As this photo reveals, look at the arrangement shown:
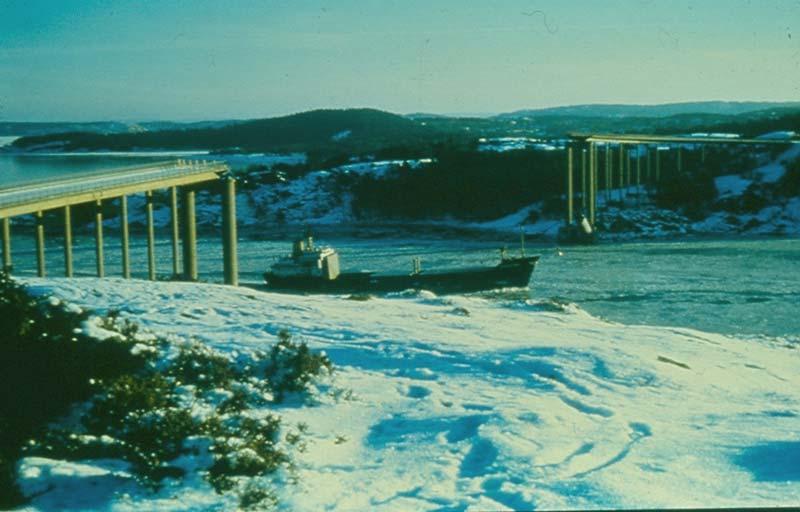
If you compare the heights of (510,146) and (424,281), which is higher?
(510,146)

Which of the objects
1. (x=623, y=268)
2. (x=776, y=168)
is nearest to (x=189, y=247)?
(x=623, y=268)

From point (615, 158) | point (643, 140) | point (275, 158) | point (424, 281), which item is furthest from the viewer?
point (275, 158)

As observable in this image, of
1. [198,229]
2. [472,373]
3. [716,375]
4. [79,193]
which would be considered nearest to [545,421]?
[472,373]

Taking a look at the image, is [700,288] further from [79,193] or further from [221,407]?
[221,407]

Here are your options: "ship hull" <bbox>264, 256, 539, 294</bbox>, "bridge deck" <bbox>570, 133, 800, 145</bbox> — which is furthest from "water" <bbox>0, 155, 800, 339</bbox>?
"bridge deck" <bbox>570, 133, 800, 145</bbox>

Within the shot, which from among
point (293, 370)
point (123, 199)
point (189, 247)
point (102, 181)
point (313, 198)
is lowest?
point (313, 198)

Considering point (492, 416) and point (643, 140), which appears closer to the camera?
point (492, 416)

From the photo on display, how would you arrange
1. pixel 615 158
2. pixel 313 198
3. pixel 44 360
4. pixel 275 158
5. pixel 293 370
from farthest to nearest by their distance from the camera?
pixel 275 158, pixel 615 158, pixel 313 198, pixel 293 370, pixel 44 360

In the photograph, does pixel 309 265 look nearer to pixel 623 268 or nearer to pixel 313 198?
pixel 623 268
